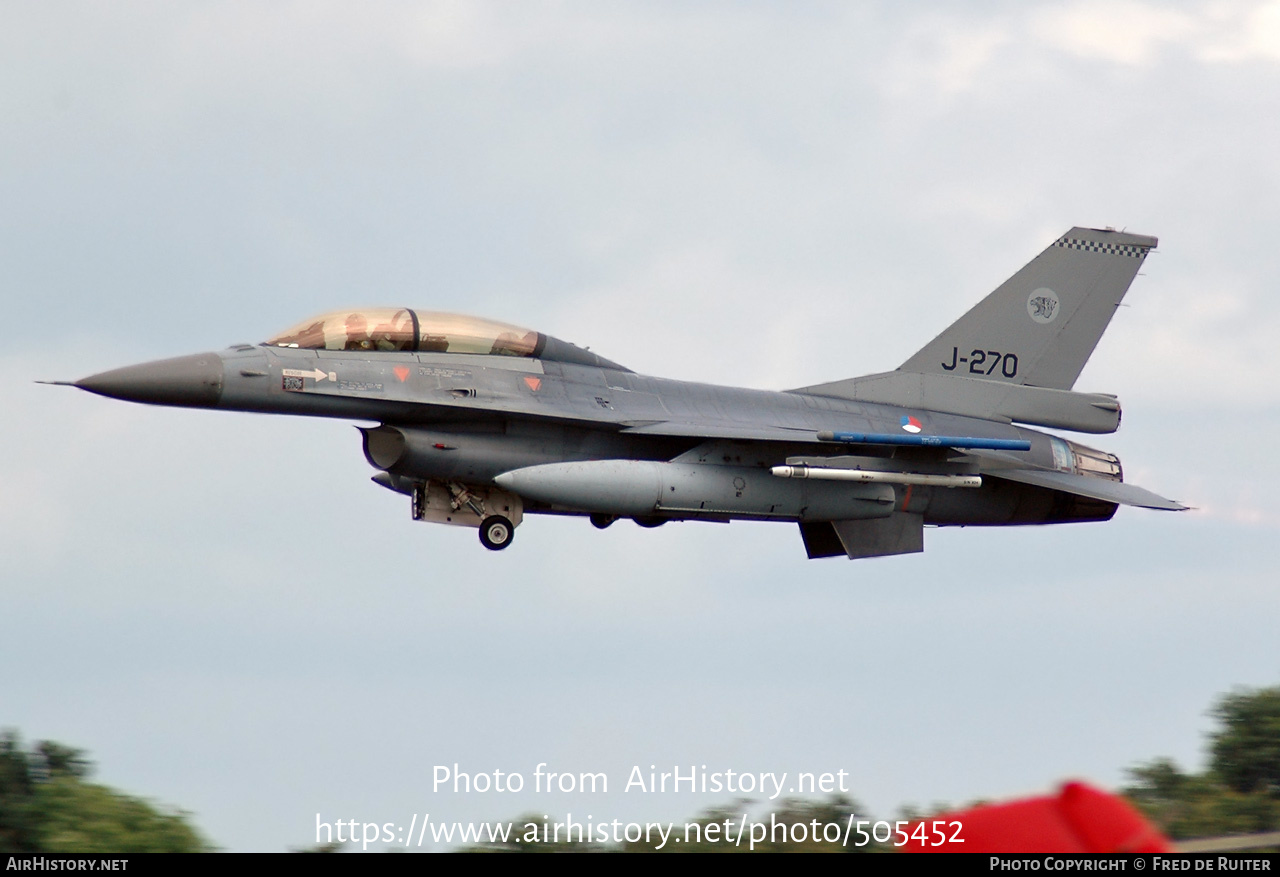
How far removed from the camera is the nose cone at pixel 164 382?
633 inches

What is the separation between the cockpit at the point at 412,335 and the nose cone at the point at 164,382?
2.56ft

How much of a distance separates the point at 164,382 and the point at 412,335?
8.47 feet

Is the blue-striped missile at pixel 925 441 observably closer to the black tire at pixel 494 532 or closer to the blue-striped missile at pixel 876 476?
the blue-striped missile at pixel 876 476

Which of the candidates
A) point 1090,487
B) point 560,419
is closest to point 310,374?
point 560,419

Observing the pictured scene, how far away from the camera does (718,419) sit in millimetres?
18594

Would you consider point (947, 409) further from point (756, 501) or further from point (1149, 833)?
point (1149, 833)

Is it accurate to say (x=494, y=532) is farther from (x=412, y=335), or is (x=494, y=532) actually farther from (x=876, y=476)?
(x=876, y=476)

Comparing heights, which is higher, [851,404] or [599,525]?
[851,404]

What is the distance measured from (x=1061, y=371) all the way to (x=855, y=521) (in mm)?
3966

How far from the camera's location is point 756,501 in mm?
18219

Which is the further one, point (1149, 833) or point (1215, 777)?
point (1215, 777)

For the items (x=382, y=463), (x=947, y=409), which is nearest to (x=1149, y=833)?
(x=382, y=463)

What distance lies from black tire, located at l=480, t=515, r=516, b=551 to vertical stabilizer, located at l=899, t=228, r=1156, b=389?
19.8 ft
